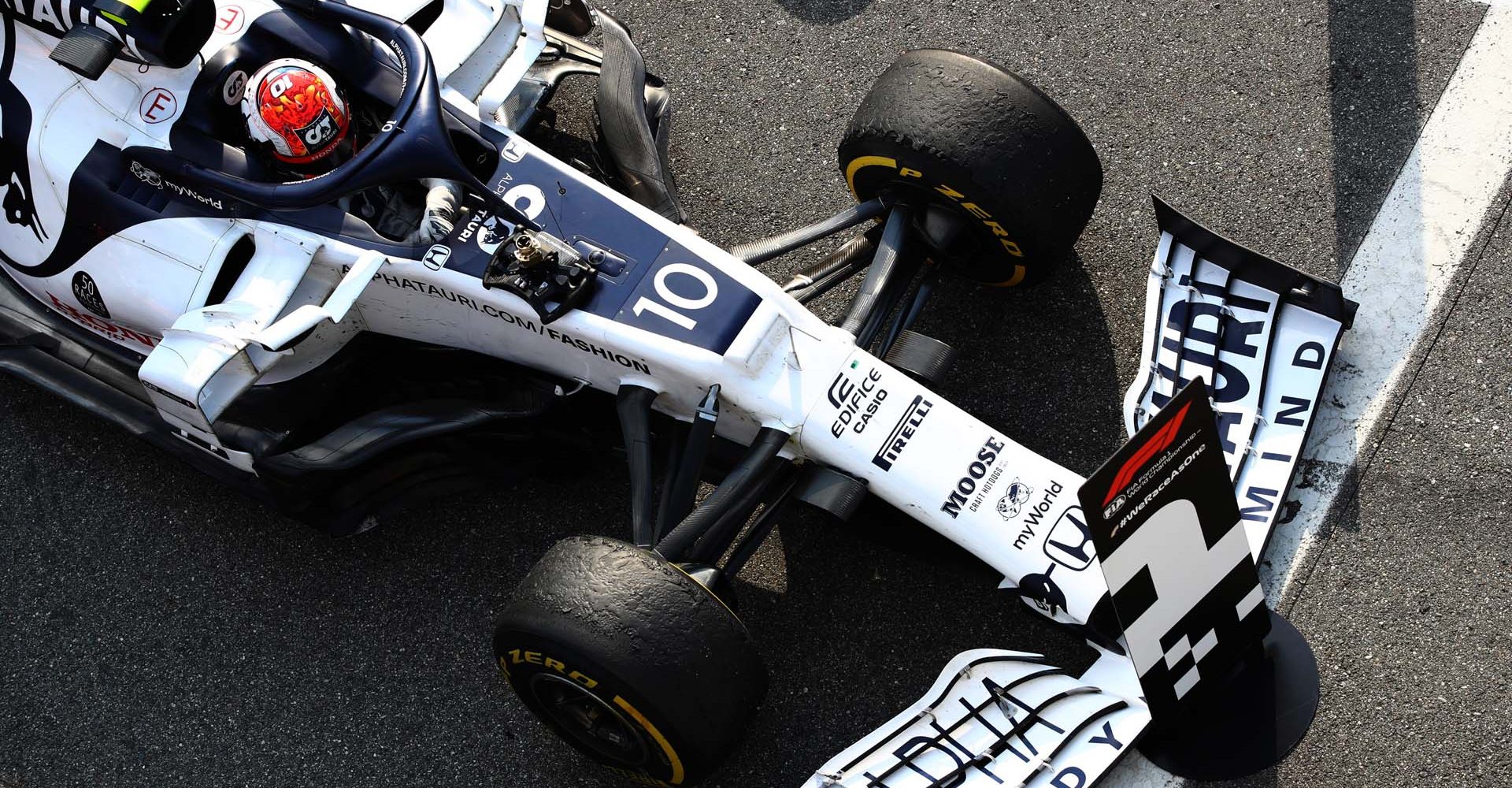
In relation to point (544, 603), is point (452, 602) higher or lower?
lower

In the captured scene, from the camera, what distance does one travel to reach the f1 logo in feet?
13.1

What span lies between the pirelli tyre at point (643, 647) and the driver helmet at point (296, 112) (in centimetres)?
143

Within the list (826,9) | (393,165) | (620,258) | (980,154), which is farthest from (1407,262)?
(393,165)

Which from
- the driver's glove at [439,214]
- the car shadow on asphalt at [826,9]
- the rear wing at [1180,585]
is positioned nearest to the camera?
the rear wing at [1180,585]

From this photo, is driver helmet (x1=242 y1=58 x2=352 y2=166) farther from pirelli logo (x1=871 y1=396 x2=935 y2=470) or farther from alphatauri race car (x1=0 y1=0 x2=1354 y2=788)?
pirelli logo (x1=871 y1=396 x2=935 y2=470)

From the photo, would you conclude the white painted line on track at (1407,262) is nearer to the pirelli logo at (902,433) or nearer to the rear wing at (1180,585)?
the rear wing at (1180,585)

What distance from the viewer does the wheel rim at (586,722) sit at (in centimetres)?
368

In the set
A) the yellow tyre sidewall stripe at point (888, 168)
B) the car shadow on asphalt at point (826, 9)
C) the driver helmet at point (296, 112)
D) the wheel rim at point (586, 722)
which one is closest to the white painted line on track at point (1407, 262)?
the yellow tyre sidewall stripe at point (888, 168)

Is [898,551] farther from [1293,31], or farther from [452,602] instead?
[1293,31]

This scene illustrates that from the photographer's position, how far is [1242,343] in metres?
4.18

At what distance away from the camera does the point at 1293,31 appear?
17.4ft

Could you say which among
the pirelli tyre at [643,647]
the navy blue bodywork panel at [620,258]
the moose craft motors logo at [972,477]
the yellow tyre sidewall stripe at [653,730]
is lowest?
the yellow tyre sidewall stripe at [653,730]

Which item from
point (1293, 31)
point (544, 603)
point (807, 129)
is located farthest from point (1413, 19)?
point (544, 603)

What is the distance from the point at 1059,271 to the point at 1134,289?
0.86 feet
